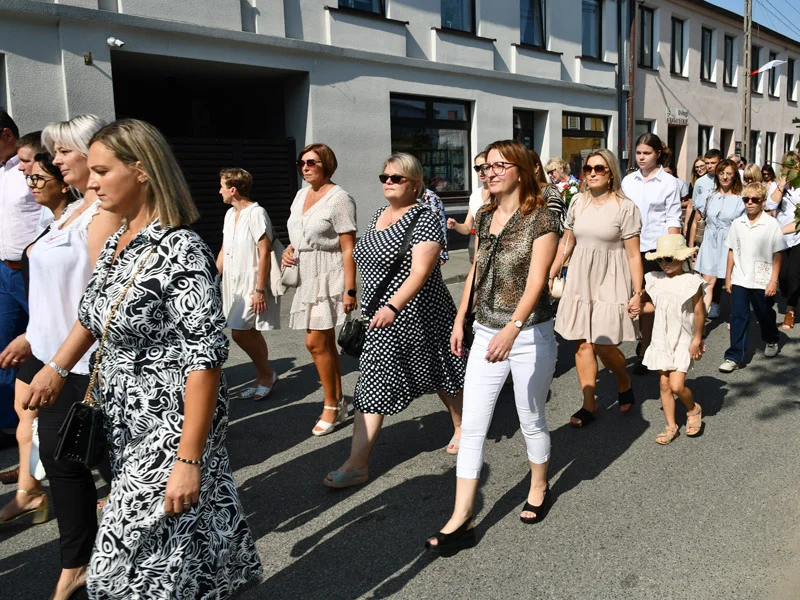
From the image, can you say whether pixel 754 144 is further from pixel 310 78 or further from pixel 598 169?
pixel 598 169

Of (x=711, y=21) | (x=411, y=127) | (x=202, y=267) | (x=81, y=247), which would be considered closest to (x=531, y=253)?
(x=202, y=267)

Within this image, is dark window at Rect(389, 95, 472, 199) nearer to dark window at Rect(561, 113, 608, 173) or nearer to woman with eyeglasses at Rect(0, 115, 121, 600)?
dark window at Rect(561, 113, 608, 173)

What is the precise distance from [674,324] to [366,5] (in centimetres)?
1078

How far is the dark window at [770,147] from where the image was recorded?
31.6 meters

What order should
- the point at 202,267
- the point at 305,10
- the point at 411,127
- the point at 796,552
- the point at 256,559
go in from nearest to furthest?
1. the point at 202,267
2. the point at 256,559
3. the point at 796,552
4. the point at 305,10
5. the point at 411,127

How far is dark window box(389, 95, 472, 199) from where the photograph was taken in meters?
14.6

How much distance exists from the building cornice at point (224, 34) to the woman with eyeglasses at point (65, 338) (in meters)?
7.52

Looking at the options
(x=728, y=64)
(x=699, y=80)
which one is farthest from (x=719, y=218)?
(x=728, y=64)

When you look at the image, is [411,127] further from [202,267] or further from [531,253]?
[202,267]

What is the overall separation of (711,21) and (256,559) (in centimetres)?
2767

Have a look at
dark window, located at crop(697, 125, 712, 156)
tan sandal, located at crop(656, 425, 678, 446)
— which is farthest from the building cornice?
dark window, located at crop(697, 125, 712, 156)

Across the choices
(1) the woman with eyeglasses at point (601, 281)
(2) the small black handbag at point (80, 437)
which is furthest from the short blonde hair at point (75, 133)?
(1) the woman with eyeglasses at point (601, 281)

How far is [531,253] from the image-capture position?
3338 millimetres

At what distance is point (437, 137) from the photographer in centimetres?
1543
